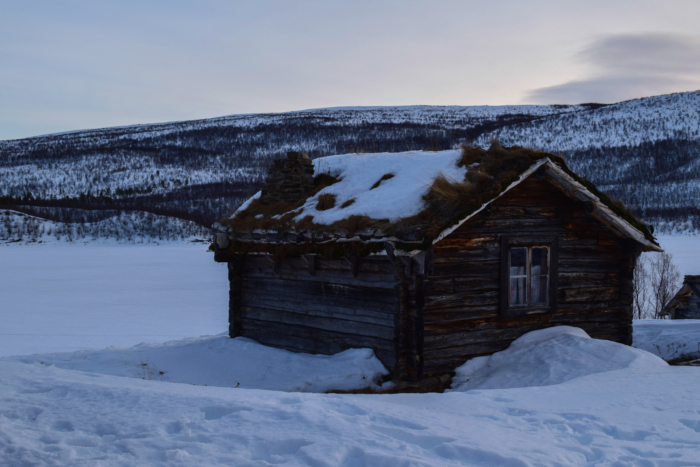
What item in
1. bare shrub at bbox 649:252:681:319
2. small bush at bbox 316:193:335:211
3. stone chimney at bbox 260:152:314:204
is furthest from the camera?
bare shrub at bbox 649:252:681:319

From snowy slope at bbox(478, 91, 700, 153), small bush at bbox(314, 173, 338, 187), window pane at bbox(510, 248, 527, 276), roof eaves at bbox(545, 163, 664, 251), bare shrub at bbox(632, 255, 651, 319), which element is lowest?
bare shrub at bbox(632, 255, 651, 319)

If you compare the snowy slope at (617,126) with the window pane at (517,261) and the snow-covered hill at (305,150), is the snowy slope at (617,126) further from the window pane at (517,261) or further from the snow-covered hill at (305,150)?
the window pane at (517,261)

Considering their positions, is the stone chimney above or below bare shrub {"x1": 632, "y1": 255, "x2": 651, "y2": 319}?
above

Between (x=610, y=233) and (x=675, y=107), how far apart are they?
140113 mm

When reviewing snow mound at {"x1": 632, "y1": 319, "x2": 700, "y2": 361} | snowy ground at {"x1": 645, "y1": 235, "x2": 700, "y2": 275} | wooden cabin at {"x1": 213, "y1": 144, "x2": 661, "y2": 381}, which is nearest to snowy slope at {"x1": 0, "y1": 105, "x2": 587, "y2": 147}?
snowy ground at {"x1": 645, "y1": 235, "x2": 700, "y2": 275}

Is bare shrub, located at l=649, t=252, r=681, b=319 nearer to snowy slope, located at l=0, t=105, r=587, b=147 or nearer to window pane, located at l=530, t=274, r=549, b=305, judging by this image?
window pane, located at l=530, t=274, r=549, b=305

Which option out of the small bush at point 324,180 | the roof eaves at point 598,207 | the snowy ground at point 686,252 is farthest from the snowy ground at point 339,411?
the snowy ground at point 686,252

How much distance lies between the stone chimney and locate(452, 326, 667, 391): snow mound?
491 centimetres

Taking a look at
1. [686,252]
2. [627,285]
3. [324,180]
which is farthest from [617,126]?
[324,180]

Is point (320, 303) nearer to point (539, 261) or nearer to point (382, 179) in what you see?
point (382, 179)

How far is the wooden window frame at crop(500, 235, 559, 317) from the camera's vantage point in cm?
962

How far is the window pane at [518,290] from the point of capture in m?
10.0

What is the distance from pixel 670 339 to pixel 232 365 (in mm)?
9732

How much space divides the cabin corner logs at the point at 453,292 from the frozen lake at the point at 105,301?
691cm
